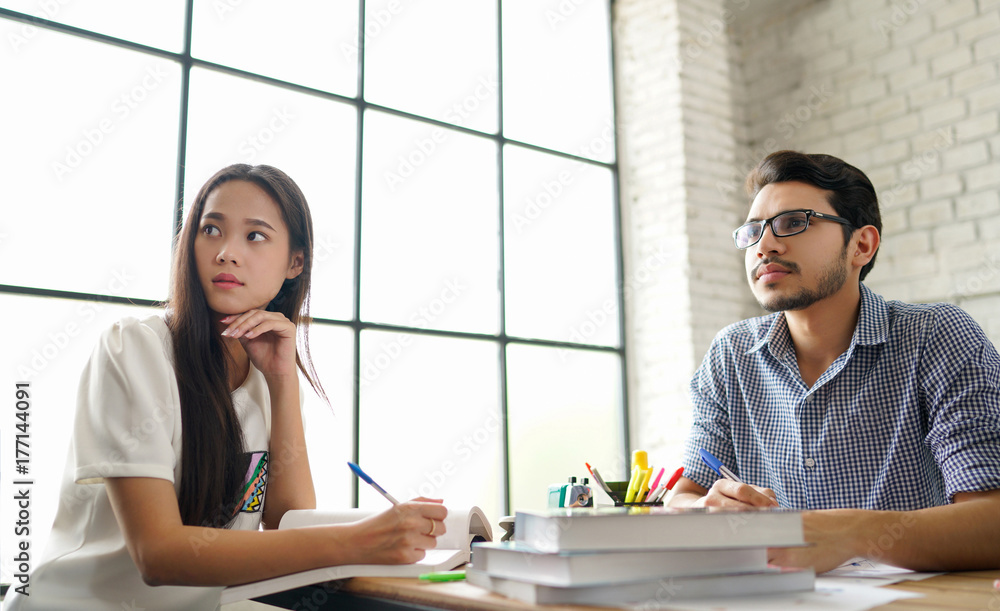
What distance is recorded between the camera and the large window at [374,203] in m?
2.19

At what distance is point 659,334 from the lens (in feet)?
11.5

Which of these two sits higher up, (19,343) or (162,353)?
(19,343)

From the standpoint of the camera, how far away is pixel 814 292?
4.94 ft

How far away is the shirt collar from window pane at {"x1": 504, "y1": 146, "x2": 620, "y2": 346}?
1.70 m

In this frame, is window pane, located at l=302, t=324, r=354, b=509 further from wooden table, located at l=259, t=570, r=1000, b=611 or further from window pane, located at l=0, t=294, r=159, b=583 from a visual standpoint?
wooden table, located at l=259, t=570, r=1000, b=611

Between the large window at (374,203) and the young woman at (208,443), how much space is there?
0.86m

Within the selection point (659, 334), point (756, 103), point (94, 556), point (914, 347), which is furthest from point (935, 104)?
point (94, 556)

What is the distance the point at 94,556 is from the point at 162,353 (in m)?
0.31

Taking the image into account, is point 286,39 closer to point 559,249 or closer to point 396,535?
point 559,249

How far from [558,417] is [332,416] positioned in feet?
3.78

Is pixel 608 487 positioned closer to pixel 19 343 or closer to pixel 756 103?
pixel 19 343

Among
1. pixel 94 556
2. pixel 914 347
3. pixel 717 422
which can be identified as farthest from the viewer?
pixel 717 422

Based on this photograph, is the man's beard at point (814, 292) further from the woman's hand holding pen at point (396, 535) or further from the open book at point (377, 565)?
the woman's hand holding pen at point (396, 535)

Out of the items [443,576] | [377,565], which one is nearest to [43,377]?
[377,565]
